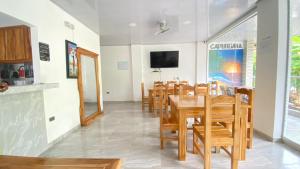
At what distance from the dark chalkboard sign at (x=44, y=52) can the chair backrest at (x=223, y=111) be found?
2600mm

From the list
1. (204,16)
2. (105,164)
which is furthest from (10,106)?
(204,16)

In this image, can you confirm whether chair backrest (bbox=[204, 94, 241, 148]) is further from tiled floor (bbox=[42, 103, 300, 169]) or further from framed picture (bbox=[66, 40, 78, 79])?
framed picture (bbox=[66, 40, 78, 79])

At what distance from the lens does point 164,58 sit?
22.2 feet

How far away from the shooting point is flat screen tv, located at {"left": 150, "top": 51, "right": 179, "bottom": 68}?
22.2 ft

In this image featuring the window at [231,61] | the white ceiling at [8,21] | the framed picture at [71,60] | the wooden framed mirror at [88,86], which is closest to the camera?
the white ceiling at [8,21]

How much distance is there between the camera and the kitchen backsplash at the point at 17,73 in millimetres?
2654

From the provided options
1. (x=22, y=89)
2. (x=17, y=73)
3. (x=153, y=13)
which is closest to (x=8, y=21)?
(x=17, y=73)

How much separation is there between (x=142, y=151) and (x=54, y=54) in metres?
2.37

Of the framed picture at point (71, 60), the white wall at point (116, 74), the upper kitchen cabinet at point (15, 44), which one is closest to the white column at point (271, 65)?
the framed picture at point (71, 60)

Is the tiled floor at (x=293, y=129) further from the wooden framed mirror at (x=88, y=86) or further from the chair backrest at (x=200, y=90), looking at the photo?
the wooden framed mirror at (x=88, y=86)

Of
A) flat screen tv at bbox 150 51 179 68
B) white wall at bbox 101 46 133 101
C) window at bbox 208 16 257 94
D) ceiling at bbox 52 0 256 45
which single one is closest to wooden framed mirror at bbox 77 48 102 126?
ceiling at bbox 52 0 256 45

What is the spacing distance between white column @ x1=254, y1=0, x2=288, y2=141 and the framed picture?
3.88m

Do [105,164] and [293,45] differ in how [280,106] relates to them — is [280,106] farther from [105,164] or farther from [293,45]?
[105,164]

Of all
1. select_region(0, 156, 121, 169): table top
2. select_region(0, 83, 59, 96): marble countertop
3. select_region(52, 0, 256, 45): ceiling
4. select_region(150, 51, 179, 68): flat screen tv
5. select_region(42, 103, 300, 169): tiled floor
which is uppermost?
select_region(52, 0, 256, 45): ceiling
